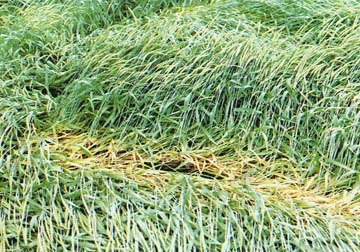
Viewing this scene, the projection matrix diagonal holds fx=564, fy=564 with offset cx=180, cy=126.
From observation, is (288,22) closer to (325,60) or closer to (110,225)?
(325,60)

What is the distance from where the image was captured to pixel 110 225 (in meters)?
1.96

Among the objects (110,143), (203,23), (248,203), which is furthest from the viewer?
(203,23)

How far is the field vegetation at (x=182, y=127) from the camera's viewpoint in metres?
1.98

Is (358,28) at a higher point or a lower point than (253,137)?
higher

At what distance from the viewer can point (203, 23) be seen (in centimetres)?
292

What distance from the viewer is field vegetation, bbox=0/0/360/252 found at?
1.98 m

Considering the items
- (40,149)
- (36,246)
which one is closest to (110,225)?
(36,246)

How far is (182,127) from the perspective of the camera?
2463mm

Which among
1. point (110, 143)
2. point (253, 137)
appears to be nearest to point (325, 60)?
point (253, 137)

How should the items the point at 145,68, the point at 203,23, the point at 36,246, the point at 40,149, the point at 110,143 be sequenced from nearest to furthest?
the point at 36,246 → the point at 40,149 → the point at 110,143 → the point at 145,68 → the point at 203,23

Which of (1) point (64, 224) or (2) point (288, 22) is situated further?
(2) point (288, 22)

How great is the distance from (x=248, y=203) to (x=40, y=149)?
0.83m

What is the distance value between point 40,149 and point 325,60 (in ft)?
4.47

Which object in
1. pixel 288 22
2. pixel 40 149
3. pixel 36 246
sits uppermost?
pixel 288 22
